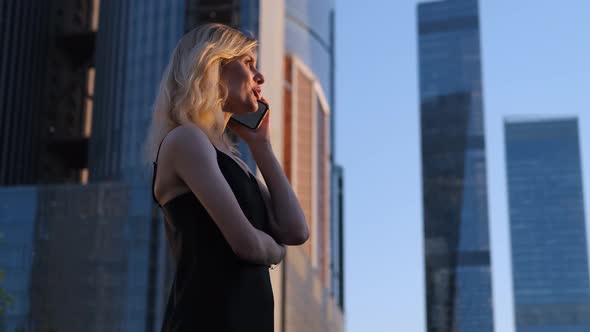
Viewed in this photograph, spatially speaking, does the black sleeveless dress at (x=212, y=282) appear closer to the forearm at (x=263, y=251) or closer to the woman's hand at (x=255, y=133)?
the forearm at (x=263, y=251)

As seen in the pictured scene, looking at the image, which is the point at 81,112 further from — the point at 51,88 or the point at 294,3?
the point at 294,3

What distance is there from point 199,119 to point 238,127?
0.26 m

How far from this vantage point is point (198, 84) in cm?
301

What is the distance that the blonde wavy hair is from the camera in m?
3.01

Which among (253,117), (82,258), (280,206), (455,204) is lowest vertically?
(280,206)

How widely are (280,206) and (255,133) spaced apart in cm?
29

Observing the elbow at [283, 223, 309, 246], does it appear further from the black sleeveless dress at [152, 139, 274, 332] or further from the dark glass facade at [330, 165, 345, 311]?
the dark glass facade at [330, 165, 345, 311]

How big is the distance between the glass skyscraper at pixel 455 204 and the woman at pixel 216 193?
18023 centimetres

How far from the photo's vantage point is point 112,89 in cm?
8144

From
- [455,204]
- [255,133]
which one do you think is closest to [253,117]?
[255,133]

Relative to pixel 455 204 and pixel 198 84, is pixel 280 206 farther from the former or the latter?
pixel 455 204

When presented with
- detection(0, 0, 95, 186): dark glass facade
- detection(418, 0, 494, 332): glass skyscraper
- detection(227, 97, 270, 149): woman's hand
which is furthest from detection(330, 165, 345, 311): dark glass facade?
detection(227, 97, 270, 149): woman's hand

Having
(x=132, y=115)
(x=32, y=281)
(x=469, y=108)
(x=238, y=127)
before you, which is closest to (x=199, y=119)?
(x=238, y=127)

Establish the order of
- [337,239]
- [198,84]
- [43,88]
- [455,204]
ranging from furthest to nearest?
[455,204] < [337,239] < [43,88] < [198,84]
